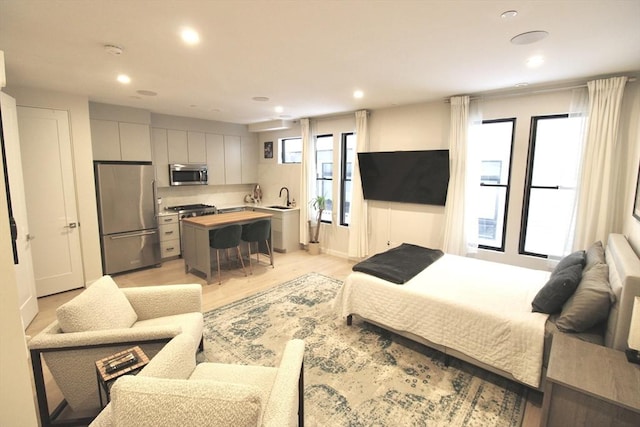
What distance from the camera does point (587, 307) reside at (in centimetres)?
190

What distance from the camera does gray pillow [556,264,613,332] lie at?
73.8 inches

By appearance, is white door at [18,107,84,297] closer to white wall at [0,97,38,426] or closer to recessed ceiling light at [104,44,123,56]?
recessed ceiling light at [104,44,123,56]

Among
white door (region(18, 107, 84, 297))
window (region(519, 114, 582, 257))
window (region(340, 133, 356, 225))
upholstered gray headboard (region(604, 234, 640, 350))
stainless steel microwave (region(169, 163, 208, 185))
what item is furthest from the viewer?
stainless steel microwave (region(169, 163, 208, 185))

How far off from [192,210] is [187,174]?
730 millimetres

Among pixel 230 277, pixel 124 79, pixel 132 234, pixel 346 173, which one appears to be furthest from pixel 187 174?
pixel 346 173

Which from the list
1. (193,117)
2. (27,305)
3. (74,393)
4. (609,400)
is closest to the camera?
(609,400)

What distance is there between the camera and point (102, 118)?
4.52m

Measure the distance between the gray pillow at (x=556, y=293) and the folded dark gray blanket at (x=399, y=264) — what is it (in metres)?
1.02

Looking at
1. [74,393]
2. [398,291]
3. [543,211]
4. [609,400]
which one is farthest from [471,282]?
[74,393]

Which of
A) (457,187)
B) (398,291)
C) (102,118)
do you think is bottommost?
(398,291)

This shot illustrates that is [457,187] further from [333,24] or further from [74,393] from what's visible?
[74,393]

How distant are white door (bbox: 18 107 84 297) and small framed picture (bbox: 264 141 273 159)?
11.9 feet

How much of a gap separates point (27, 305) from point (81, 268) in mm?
1035

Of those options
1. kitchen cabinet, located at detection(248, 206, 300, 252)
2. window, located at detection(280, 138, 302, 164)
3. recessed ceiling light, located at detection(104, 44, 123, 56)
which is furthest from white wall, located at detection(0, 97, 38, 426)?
window, located at detection(280, 138, 302, 164)
